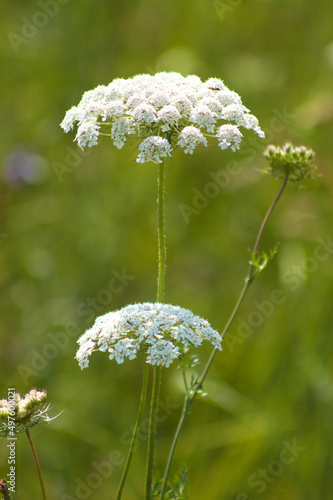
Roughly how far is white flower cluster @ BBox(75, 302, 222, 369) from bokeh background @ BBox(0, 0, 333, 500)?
9.27 ft

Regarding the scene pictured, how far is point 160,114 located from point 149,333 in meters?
1.22

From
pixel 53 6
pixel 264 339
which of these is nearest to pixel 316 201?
pixel 264 339

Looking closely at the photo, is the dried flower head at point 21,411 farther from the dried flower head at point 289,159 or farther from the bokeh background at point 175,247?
the bokeh background at point 175,247

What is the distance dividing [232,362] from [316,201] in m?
2.21

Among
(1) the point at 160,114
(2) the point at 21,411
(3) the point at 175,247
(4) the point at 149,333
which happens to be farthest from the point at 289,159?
(3) the point at 175,247

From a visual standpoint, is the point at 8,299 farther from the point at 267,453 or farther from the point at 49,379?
the point at 267,453

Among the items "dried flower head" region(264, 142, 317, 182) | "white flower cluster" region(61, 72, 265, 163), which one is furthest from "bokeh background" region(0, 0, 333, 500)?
"white flower cluster" region(61, 72, 265, 163)

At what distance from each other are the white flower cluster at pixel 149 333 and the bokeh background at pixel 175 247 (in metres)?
2.83

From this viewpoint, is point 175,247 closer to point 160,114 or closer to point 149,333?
point 160,114

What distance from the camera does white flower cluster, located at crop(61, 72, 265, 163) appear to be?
339cm

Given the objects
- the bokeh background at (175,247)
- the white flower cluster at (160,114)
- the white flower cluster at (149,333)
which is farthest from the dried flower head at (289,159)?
the bokeh background at (175,247)

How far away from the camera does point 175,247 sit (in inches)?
340

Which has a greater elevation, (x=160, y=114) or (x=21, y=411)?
(x=160, y=114)

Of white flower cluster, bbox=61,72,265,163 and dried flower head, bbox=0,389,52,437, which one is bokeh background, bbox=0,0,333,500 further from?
white flower cluster, bbox=61,72,265,163
